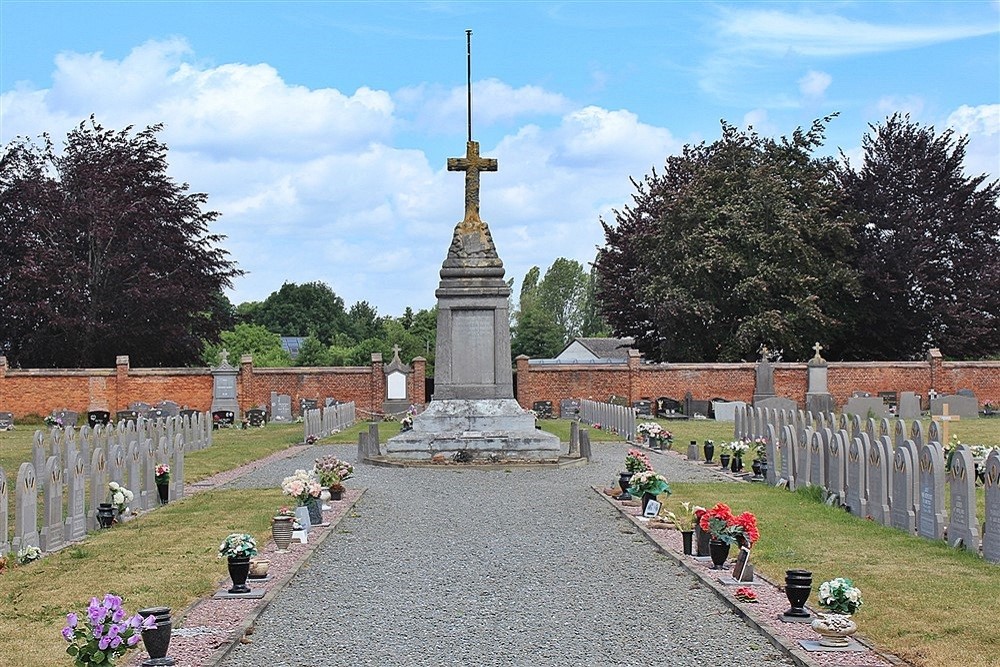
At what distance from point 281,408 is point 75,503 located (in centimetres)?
3201

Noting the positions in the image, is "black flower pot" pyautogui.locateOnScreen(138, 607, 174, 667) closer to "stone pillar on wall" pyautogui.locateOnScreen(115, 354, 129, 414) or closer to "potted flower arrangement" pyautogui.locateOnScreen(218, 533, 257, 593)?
"potted flower arrangement" pyautogui.locateOnScreen(218, 533, 257, 593)

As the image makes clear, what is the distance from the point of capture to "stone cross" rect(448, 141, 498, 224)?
27.0m

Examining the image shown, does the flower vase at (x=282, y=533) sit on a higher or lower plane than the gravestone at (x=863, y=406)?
lower

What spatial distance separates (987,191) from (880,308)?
23.4ft

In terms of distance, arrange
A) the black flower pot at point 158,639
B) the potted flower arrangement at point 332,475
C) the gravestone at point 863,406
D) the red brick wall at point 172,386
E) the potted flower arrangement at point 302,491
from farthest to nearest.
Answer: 1. the red brick wall at point 172,386
2. the gravestone at point 863,406
3. the potted flower arrangement at point 332,475
4. the potted flower arrangement at point 302,491
5. the black flower pot at point 158,639

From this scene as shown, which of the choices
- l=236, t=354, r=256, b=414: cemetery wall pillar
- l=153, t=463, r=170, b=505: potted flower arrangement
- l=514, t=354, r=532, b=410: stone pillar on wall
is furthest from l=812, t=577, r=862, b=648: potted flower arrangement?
l=236, t=354, r=256, b=414: cemetery wall pillar

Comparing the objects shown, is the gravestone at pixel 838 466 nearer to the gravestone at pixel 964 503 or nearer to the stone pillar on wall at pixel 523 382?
the gravestone at pixel 964 503

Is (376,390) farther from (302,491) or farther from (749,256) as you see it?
(302,491)

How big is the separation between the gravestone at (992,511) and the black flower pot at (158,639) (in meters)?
8.20

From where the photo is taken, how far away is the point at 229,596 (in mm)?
10523

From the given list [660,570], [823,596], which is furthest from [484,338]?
[823,596]

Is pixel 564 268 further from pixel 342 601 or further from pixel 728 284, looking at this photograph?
pixel 342 601

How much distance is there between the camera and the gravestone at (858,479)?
16297mm

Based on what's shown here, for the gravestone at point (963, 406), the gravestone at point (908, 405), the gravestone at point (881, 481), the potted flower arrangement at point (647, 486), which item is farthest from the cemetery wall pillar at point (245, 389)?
the gravestone at point (881, 481)
